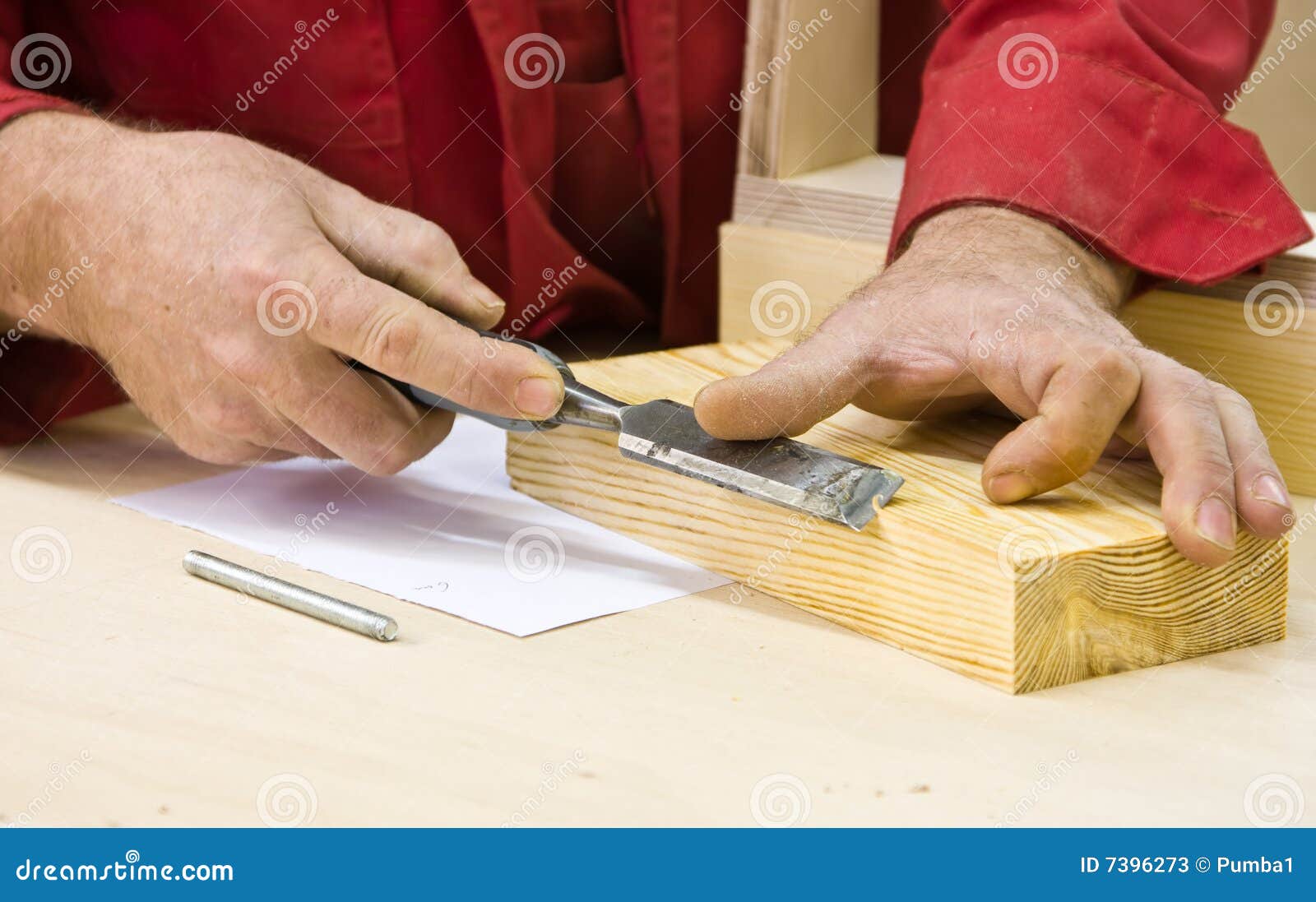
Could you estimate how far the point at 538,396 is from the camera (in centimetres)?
88

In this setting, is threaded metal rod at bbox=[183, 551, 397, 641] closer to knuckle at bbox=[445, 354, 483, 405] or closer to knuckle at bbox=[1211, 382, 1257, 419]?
knuckle at bbox=[445, 354, 483, 405]

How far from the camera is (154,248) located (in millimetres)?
954

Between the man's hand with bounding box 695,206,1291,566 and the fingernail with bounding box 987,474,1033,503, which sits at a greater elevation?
the man's hand with bounding box 695,206,1291,566

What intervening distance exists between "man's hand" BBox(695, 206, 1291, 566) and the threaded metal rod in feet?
0.77

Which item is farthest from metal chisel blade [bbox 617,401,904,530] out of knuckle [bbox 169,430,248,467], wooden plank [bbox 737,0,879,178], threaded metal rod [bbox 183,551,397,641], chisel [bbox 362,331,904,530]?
wooden plank [bbox 737,0,879,178]

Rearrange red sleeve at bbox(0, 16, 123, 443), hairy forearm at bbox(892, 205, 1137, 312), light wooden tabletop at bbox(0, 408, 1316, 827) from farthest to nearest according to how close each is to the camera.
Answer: red sleeve at bbox(0, 16, 123, 443) → hairy forearm at bbox(892, 205, 1137, 312) → light wooden tabletop at bbox(0, 408, 1316, 827)

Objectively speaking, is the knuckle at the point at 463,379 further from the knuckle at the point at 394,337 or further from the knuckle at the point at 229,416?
the knuckle at the point at 229,416

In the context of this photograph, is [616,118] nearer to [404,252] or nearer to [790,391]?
[404,252]

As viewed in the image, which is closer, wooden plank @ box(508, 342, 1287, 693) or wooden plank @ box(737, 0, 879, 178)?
wooden plank @ box(508, 342, 1287, 693)

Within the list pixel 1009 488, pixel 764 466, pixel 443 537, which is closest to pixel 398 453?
pixel 443 537

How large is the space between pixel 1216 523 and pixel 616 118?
79cm

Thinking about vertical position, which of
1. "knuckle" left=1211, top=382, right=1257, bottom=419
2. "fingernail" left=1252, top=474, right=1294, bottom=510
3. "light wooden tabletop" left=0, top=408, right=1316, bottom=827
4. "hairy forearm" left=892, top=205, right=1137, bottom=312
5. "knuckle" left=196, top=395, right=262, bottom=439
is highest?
"hairy forearm" left=892, top=205, right=1137, bottom=312

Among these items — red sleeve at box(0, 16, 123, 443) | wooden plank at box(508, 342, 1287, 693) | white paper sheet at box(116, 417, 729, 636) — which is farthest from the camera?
red sleeve at box(0, 16, 123, 443)

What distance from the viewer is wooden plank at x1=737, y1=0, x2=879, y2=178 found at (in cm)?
123
